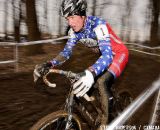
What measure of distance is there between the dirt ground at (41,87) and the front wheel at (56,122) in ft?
5.92

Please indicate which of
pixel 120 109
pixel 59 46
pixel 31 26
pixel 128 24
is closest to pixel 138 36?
pixel 128 24

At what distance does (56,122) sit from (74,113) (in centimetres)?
32

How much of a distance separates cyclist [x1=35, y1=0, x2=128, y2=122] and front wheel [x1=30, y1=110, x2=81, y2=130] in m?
0.45

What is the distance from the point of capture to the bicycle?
4.32 metres

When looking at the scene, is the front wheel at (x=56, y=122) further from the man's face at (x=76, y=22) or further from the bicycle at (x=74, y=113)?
the man's face at (x=76, y=22)

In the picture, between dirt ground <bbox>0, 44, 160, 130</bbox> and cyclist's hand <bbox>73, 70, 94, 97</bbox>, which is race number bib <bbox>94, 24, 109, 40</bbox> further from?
dirt ground <bbox>0, 44, 160, 130</bbox>

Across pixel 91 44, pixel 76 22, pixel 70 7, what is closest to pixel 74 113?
pixel 91 44

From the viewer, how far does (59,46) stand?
15664 millimetres

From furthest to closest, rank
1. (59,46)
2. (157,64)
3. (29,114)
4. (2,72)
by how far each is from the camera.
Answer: (59,46), (157,64), (2,72), (29,114)

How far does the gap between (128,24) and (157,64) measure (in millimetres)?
33201

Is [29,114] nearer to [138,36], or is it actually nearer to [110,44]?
[110,44]

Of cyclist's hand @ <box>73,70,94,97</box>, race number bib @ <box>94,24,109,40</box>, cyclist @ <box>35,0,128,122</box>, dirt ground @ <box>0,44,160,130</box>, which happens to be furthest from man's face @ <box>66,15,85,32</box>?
dirt ground @ <box>0,44,160,130</box>

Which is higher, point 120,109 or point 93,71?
point 93,71

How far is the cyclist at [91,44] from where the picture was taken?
4.26 meters
